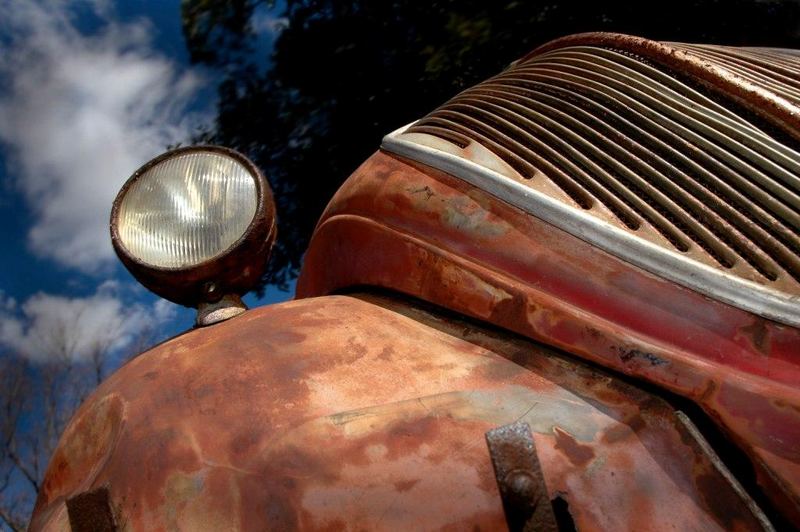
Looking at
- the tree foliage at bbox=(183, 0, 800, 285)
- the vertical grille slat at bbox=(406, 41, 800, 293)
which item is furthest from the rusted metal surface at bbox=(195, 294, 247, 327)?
the tree foliage at bbox=(183, 0, 800, 285)

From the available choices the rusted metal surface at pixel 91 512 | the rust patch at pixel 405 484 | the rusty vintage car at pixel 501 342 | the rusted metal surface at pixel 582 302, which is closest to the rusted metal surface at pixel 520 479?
the rusty vintage car at pixel 501 342

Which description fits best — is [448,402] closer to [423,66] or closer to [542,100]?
[542,100]

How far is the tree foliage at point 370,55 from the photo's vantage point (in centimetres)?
480

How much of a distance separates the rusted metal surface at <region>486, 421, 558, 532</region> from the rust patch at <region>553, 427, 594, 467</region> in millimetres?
53

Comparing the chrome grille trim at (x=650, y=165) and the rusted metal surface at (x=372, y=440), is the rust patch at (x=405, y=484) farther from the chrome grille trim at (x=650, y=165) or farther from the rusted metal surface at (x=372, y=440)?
the chrome grille trim at (x=650, y=165)

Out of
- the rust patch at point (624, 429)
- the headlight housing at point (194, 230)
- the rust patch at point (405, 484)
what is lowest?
the rust patch at point (405, 484)

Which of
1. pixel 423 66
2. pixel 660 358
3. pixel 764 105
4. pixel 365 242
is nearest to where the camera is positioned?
pixel 660 358

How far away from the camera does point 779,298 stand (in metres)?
1.09

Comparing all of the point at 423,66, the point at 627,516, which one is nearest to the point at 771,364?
the point at 627,516

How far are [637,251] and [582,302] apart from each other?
0.13m

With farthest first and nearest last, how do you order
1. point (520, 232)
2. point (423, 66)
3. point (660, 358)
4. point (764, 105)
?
point (423, 66) → point (764, 105) → point (520, 232) → point (660, 358)

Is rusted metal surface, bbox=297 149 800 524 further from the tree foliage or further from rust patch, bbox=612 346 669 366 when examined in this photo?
the tree foliage

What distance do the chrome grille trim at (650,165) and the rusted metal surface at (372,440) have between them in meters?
0.24

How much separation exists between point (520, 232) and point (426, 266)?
0.70 ft
